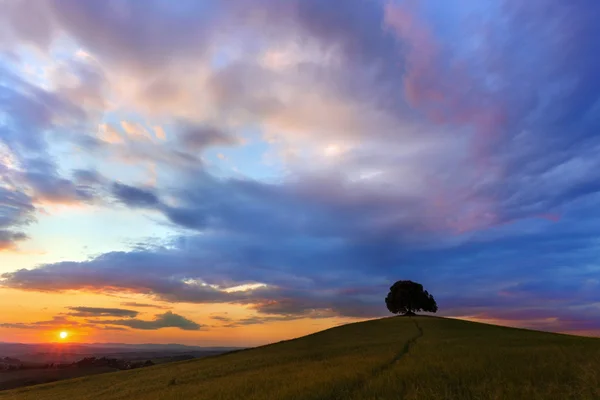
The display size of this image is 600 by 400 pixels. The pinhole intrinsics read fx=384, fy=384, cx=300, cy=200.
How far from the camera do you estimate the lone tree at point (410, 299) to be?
322 feet

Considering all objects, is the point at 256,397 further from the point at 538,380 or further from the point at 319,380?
the point at 538,380

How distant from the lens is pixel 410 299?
97812 millimetres

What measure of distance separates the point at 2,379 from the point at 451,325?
131 metres

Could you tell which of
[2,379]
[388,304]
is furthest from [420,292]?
[2,379]

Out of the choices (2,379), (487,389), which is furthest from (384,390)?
(2,379)

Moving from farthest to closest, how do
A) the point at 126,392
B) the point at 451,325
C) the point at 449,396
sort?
the point at 451,325, the point at 126,392, the point at 449,396

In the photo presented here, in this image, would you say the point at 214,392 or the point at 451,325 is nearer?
the point at 214,392

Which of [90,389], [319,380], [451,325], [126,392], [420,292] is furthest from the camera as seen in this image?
[420,292]

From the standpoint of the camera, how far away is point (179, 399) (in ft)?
79.2

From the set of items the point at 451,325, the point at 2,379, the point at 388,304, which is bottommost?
the point at 2,379

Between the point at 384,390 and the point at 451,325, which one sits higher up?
the point at 451,325

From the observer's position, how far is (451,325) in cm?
6512

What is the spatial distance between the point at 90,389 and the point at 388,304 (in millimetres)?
75040

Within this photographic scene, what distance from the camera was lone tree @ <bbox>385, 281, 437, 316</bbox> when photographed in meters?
98.1
